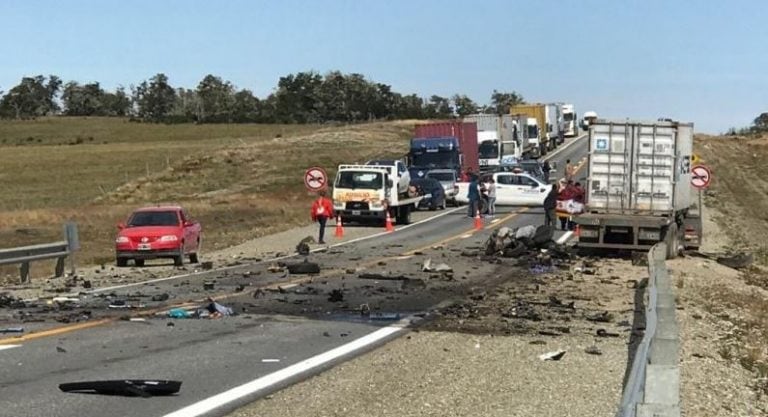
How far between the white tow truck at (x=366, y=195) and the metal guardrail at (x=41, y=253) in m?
15.1

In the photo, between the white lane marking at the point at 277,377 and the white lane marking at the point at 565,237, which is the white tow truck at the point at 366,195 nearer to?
the white lane marking at the point at 565,237

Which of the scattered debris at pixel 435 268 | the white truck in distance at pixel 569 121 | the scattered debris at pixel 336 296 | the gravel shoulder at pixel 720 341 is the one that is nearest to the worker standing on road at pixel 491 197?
the gravel shoulder at pixel 720 341

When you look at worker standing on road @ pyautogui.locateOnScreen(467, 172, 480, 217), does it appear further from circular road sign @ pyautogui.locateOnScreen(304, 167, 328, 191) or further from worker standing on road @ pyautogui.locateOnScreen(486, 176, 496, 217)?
circular road sign @ pyautogui.locateOnScreen(304, 167, 328, 191)

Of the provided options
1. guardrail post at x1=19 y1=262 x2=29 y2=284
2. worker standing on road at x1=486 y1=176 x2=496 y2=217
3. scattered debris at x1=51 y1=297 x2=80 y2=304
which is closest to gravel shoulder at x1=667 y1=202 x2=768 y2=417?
scattered debris at x1=51 y1=297 x2=80 y2=304

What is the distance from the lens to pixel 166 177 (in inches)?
2625

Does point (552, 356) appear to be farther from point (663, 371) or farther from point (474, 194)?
point (474, 194)

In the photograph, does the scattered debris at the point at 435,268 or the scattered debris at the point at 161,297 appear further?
the scattered debris at the point at 435,268

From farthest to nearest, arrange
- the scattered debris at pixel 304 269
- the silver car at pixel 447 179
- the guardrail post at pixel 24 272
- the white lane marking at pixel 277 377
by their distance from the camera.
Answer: the silver car at pixel 447 179
the guardrail post at pixel 24 272
the scattered debris at pixel 304 269
the white lane marking at pixel 277 377

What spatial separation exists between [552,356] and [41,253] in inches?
555

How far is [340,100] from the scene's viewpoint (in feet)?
559

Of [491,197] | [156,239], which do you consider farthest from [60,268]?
[491,197]

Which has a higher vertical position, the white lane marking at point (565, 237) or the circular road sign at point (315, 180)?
the circular road sign at point (315, 180)

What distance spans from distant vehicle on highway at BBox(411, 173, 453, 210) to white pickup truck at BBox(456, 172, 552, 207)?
2.02 meters

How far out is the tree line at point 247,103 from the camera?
165 metres
